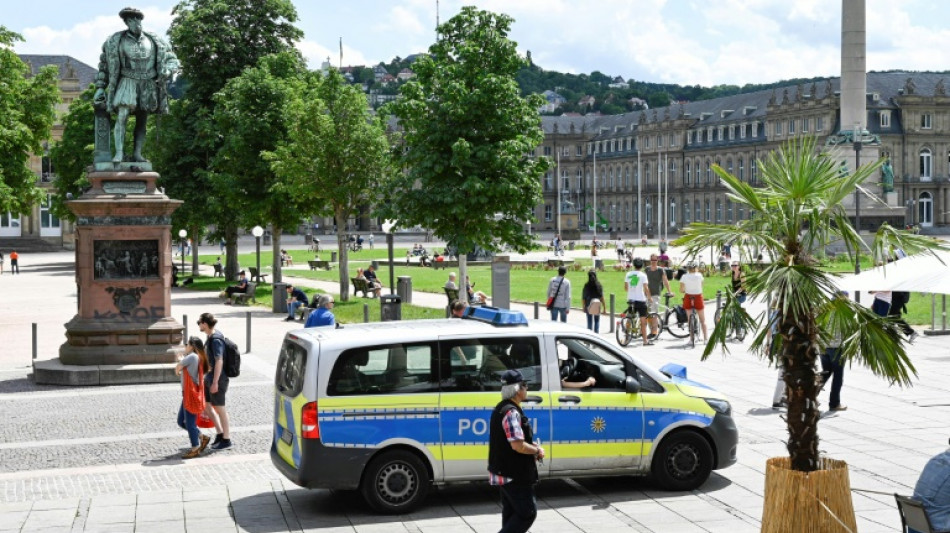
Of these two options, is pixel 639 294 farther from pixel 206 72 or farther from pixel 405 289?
pixel 206 72

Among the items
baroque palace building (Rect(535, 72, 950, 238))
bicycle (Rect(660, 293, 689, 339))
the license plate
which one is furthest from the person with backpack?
baroque palace building (Rect(535, 72, 950, 238))

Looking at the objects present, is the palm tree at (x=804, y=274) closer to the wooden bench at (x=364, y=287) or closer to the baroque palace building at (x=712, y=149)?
the wooden bench at (x=364, y=287)

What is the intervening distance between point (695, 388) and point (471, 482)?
8.40 ft

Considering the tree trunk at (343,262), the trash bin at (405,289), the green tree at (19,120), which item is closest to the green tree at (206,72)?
the green tree at (19,120)

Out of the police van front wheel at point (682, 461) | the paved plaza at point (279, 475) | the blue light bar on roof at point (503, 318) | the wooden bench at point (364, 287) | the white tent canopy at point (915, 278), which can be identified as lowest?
the paved plaza at point (279, 475)

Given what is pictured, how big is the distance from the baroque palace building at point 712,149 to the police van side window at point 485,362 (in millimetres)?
89133

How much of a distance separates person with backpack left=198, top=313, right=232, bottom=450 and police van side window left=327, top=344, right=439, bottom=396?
11.4 feet

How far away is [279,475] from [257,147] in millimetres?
34365

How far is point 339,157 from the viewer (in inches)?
1622

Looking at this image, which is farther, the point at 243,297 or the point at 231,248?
the point at 231,248

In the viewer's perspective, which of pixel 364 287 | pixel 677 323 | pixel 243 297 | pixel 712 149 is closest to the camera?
pixel 677 323

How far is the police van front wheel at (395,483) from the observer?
1144cm

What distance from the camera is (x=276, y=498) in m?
12.3

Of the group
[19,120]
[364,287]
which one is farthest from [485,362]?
[19,120]
